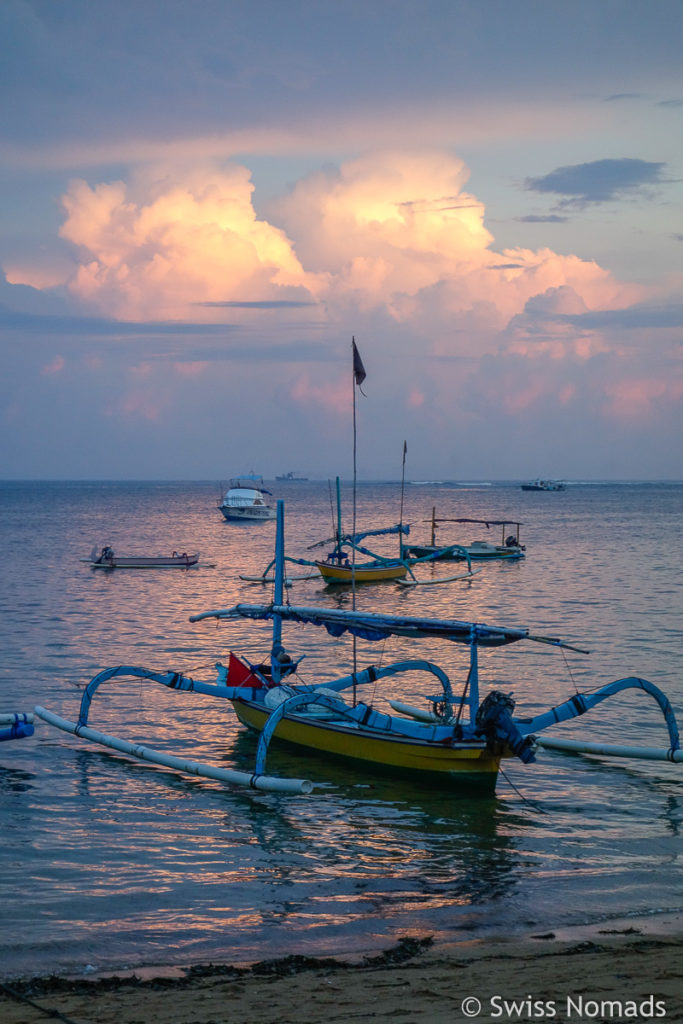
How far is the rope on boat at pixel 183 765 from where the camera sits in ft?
48.9

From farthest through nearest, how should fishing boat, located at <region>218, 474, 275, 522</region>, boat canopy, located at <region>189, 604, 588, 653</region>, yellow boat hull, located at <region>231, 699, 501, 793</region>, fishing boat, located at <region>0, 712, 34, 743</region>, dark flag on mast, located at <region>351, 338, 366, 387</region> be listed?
fishing boat, located at <region>218, 474, 275, 522</region>, dark flag on mast, located at <region>351, 338, 366, 387</region>, fishing boat, located at <region>0, 712, 34, 743</region>, boat canopy, located at <region>189, 604, 588, 653</region>, yellow boat hull, located at <region>231, 699, 501, 793</region>

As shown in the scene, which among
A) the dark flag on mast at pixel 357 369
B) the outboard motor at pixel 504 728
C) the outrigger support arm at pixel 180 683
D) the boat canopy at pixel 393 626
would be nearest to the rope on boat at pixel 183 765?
the outrigger support arm at pixel 180 683

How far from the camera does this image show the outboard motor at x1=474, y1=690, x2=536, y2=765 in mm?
14438

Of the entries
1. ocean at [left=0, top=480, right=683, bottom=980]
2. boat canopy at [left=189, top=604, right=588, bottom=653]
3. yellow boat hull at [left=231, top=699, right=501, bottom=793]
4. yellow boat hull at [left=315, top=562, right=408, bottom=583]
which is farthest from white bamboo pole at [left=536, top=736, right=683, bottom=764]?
yellow boat hull at [left=315, top=562, right=408, bottom=583]

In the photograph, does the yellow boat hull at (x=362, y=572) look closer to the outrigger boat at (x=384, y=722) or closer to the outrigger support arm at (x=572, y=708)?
the outrigger boat at (x=384, y=722)

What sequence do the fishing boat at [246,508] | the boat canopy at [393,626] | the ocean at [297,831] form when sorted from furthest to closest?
the fishing boat at [246,508] → the boat canopy at [393,626] → the ocean at [297,831]

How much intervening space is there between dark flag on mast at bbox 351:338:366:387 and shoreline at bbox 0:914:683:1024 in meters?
12.8

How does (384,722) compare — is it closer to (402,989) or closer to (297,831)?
(297,831)

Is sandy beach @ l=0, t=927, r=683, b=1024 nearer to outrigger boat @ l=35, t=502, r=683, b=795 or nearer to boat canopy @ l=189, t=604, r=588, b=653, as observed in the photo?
outrigger boat @ l=35, t=502, r=683, b=795

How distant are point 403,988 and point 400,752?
7.51m

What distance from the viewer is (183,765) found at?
16266mm

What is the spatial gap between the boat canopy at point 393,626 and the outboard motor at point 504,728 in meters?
1.12

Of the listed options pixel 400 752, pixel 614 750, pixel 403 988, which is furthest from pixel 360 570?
pixel 403 988

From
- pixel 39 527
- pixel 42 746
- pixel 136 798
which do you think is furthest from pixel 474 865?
pixel 39 527
